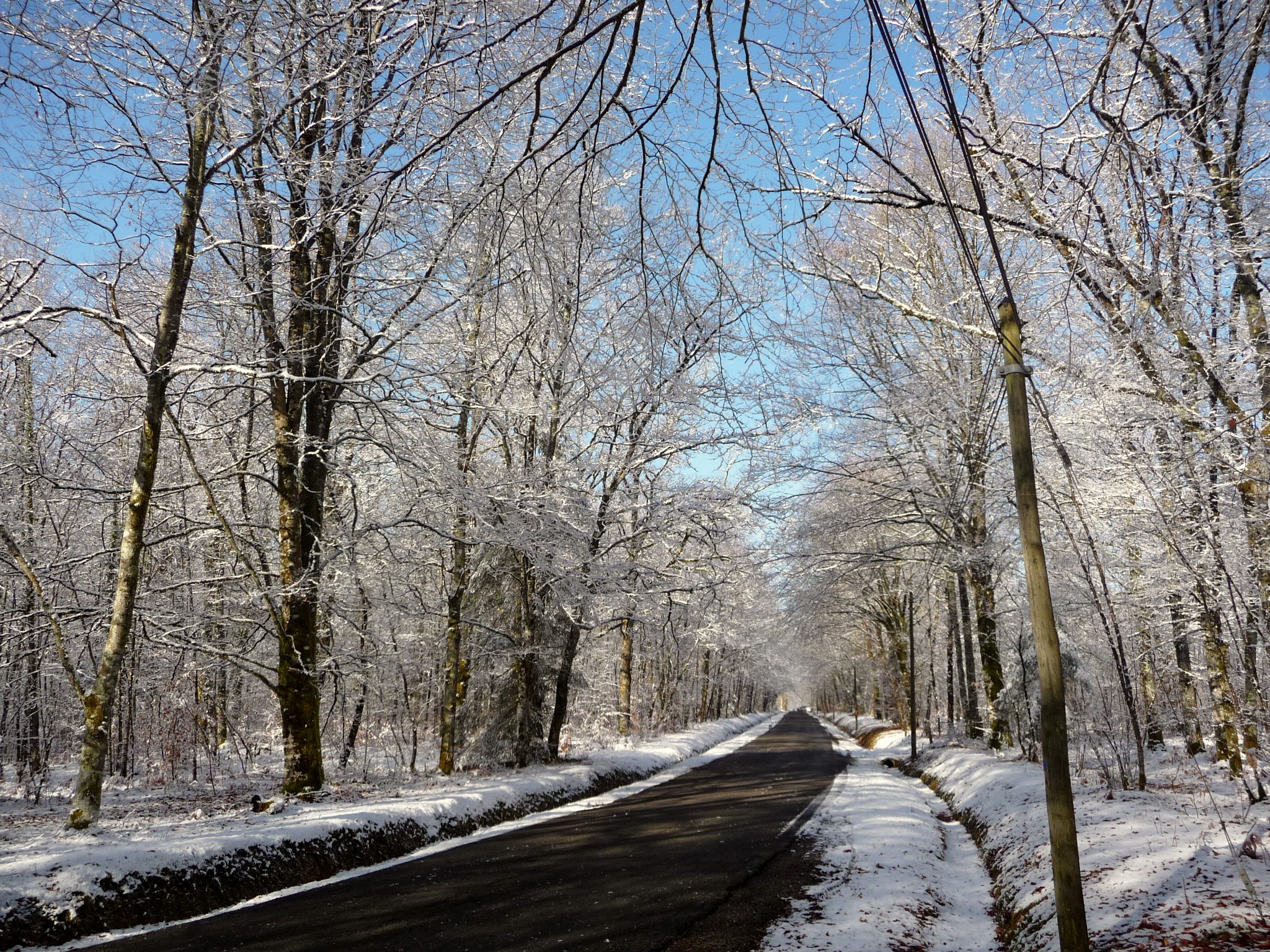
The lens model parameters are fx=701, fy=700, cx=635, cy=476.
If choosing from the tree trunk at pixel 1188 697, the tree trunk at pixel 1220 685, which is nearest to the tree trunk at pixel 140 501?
the tree trunk at pixel 1220 685

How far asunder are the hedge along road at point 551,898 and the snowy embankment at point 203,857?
1.41 ft

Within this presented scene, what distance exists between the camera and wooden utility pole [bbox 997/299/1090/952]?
3.26 metres

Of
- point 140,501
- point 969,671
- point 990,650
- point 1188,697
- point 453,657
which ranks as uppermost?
point 140,501

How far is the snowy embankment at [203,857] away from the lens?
5.22 metres

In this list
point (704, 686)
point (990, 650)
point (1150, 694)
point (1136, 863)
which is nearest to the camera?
point (1136, 863)

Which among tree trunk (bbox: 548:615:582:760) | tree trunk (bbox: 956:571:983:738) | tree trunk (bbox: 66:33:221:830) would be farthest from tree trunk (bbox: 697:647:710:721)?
tree trunk (bbox: 66:33:221:830)

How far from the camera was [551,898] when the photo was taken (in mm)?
6277

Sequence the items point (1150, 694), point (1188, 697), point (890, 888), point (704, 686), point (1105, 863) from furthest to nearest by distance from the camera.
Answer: point (704, 686)
point (1150, 694)
point (1188, 697)
point (890, 888)
point (1105, 863)

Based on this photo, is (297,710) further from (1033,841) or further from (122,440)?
(1033,841)

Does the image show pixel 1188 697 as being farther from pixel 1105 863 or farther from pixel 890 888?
pixel 890 888

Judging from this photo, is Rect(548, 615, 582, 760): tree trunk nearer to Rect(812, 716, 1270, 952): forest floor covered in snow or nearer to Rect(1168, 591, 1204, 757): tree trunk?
Rect(812, 716, 1270, 952): forest floor covered in snow

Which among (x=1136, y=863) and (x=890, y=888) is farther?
(x=890, y=888)

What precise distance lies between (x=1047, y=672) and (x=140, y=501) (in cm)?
791

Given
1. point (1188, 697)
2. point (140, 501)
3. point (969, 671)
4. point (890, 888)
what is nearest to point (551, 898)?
point (890, 888)
